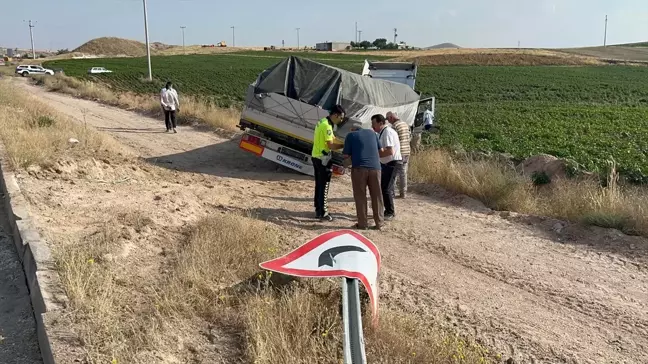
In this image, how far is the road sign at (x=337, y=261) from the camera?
13.0 feet

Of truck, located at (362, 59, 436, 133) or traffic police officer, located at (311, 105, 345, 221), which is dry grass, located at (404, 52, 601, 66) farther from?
traffic police officer, located at (311, 105, 345, 221)

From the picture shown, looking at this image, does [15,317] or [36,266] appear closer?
[15,317]

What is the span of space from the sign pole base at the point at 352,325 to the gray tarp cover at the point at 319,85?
6.85 meters

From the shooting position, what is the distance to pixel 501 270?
20.5 ft

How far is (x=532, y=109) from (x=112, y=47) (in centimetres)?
13531

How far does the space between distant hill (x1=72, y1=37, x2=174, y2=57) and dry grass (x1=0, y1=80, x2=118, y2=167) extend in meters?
131

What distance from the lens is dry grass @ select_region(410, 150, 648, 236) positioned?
760 centimetres

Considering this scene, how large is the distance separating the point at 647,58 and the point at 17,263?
338ft

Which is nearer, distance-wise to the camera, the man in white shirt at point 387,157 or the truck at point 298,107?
the man in white shirt at point 387,157

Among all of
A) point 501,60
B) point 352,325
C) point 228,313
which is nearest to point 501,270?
point 352,325

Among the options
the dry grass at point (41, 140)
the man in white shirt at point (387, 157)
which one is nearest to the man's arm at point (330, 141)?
the man in white shirt at point (387, 157)

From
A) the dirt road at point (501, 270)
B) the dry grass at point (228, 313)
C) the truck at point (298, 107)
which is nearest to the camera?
the dry grass at point (228, 313)

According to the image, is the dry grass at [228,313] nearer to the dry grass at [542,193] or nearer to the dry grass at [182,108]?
the dry grass at [542,193]

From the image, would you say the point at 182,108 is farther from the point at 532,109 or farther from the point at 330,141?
the point at 532,109
